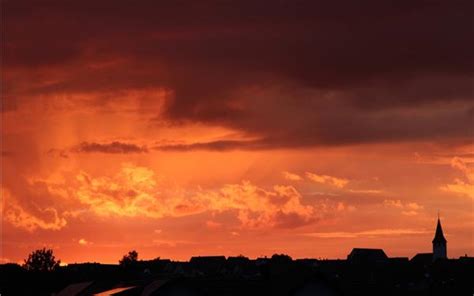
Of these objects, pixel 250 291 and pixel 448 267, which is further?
pixel 448 267

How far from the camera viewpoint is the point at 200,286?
91812 mm

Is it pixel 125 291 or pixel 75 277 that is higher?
pixel 75 277

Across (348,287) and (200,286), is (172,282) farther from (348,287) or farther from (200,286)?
(348,287)

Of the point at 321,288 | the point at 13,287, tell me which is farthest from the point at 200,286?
the point at 13,287

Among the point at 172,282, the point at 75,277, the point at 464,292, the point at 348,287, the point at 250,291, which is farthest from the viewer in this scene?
the point at 75,277

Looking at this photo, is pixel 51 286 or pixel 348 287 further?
pixel 51 286

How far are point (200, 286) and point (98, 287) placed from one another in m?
22.1

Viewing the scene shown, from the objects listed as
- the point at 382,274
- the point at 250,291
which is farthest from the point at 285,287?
the point at 382,274

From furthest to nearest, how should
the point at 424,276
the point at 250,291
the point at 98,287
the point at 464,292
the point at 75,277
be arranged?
the point at 424,276, the point at 75,277, the point at 464,292, the point at 98,287, the point at 250,291

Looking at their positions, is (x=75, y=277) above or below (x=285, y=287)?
above

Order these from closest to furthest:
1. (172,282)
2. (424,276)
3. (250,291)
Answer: (172,282)
(250,291)
(424,276)

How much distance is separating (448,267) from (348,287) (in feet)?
235

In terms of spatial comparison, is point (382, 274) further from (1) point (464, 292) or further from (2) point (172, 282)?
(2) point (172, 282)

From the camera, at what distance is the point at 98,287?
11119 centimetres
